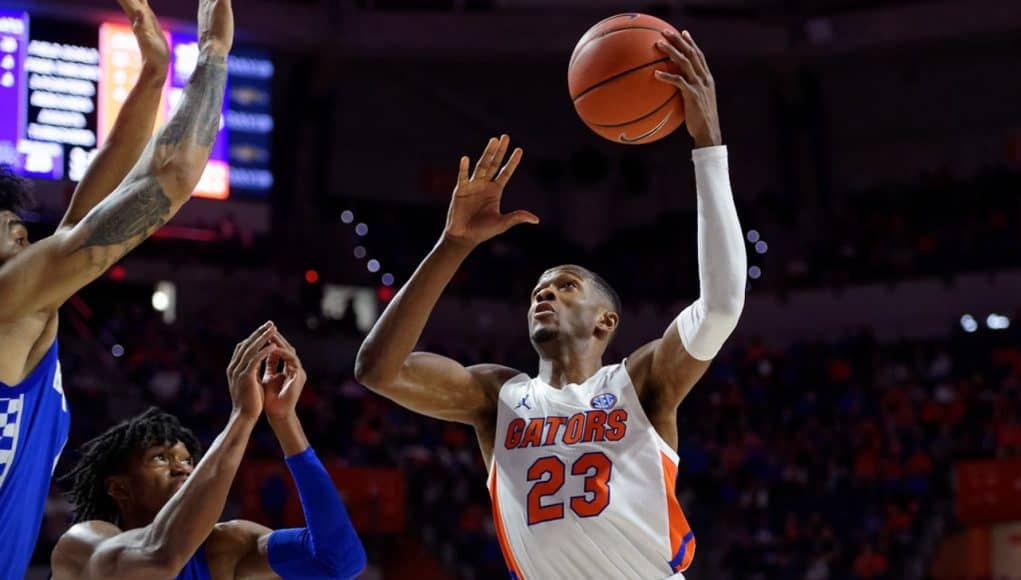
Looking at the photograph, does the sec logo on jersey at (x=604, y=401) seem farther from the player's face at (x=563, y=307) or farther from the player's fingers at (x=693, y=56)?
the player's fingers at (x=693, y=56)

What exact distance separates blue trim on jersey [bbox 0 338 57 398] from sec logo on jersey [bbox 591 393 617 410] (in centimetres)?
176

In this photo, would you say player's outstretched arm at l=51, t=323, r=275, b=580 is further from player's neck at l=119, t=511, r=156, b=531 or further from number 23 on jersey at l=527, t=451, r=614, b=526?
number 23 on jersey at l=527, t=451, r=614, b=526

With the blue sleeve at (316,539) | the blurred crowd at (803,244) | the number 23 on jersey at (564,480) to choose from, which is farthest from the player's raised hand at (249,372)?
the blurred crowd at (803,244)

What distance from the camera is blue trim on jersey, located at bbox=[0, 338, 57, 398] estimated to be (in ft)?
9.78

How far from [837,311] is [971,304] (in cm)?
184

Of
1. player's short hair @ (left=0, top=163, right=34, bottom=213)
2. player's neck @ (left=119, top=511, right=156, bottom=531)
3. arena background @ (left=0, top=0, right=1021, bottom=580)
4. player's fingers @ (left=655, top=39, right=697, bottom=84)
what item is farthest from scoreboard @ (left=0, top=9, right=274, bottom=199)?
player's short hair @ (left=0, top=163, right=34, bottom=213)

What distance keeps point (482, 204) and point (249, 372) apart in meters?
1.19

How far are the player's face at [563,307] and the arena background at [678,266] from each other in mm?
8167

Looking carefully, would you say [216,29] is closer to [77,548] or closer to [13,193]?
[13,193]

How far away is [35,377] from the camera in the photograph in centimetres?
303

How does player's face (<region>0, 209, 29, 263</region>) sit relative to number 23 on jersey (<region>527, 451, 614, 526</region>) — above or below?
above

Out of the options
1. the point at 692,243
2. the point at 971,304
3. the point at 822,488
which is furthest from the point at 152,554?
the point at 692,243

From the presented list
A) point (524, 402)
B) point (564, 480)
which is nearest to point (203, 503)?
point (564, 480)

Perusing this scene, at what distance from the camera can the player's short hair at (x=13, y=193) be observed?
3158 mm
